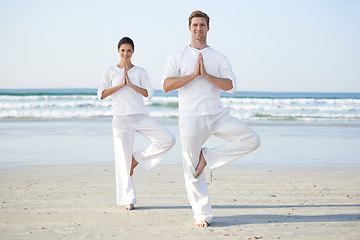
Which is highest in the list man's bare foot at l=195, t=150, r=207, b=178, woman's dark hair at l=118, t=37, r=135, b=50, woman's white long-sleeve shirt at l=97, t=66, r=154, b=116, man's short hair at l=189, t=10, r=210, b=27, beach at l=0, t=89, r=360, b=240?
man's short hair at l=189, t=10, r=210, b=27

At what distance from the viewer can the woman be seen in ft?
17.8

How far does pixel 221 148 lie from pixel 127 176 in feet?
4.80

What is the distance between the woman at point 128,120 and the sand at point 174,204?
20.1 inches

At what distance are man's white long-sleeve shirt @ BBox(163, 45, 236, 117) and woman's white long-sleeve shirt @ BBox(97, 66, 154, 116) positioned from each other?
109cm

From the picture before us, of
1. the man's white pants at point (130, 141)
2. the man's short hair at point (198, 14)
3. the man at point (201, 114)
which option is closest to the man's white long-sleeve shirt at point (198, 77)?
the man at point (201, 114)

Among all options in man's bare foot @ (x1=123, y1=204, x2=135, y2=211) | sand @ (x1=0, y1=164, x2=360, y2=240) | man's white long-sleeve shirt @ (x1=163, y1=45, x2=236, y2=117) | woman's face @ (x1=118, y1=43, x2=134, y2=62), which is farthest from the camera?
woman's face @ (x1=118, y1=43, x2=134, y2=62)

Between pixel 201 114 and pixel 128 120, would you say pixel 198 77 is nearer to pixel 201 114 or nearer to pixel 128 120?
pixel 201 114

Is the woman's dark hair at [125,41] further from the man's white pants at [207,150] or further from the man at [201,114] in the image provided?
the man's white pants at [207,150]

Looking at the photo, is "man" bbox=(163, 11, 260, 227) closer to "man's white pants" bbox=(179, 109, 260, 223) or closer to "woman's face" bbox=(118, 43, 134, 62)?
"man's white pants" bbox=(179, 109, 260, 223)

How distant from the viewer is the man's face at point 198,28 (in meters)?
4.34

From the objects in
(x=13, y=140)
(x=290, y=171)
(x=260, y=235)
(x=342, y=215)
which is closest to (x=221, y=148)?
(x=260, y=235)

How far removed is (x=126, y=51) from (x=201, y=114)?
1.56 metres

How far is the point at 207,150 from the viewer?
454 centimetres

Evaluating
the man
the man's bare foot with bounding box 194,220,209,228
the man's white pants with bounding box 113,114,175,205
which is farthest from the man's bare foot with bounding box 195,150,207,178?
the man's white pants with bounding box 113,114,175,205
